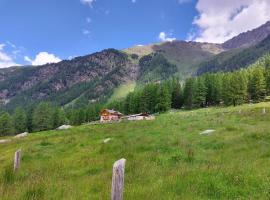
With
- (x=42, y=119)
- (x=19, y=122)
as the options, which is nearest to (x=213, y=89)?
(x=42, y=119)

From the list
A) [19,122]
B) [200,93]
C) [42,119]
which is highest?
[200,93]

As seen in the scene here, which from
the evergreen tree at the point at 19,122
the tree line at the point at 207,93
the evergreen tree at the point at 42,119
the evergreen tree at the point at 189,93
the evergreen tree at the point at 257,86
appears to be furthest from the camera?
the evergreen tree at the point at 19,122

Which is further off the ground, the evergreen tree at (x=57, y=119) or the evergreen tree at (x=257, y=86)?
the evergreen tree at (x=257, y=86)

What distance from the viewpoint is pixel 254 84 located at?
11281 cm

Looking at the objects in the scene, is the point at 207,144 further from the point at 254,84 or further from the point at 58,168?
the point at 254,84

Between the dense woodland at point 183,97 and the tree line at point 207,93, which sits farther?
the dense woodland at point 183,97

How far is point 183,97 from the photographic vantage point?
133 metres

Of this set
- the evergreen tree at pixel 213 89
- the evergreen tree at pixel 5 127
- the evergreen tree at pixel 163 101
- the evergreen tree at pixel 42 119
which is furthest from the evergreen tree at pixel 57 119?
the evergreen tree at pixel 213 89

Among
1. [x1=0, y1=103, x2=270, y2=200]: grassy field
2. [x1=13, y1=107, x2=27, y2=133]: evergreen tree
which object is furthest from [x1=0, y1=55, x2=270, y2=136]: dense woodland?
[x1=0, y1=103, x2=270, y2=200]: grassy field

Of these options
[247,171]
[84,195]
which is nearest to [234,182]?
[247,171]

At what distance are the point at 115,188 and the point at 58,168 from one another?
10748 mm

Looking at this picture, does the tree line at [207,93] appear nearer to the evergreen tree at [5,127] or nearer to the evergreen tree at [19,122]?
the evergreen tree at [19,122]

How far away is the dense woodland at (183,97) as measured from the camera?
112m

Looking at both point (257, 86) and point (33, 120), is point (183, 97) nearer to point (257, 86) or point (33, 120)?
point (257, 86)
